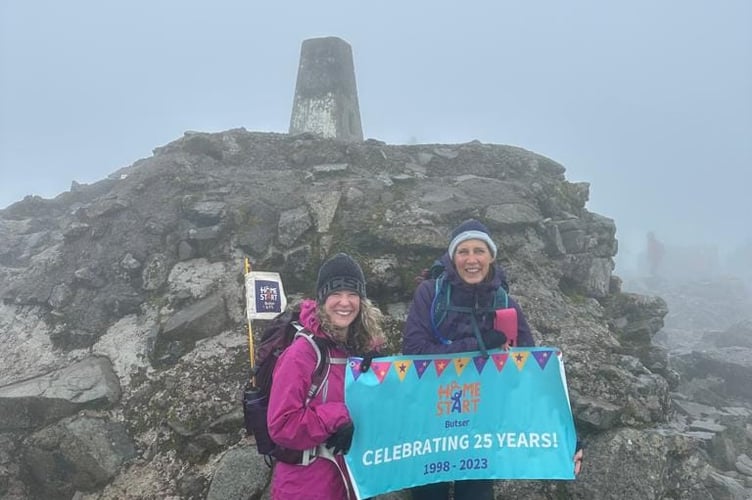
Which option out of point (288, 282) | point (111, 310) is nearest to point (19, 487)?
point (111, 310)

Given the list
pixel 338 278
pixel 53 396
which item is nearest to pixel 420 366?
pixel 338 278

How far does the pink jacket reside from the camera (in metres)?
4.32

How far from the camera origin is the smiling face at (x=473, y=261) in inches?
221

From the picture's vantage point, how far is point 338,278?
496cm

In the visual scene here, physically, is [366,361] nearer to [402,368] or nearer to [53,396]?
Answer: [402,368]

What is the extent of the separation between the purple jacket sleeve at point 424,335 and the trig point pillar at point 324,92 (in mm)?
15093

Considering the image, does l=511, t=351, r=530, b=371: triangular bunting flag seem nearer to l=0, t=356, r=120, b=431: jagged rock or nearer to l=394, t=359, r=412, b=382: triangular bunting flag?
l=394, t=359, r=412, b=382: triangular bunting flag

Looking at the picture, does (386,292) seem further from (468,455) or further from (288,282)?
(468,455)

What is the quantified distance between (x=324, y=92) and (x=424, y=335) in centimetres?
1645

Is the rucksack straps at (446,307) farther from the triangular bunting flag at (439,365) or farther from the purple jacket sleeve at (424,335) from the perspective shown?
the triangular bunting flag at (439,365)

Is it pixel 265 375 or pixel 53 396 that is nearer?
pixel 265 375

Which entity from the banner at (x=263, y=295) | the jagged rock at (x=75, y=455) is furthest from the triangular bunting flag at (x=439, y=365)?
the jagged rock at (x=75, y=455)

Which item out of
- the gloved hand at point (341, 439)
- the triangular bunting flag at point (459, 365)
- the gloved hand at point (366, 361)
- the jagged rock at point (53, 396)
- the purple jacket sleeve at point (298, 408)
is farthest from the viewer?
the jagged rock at point (53, 396)

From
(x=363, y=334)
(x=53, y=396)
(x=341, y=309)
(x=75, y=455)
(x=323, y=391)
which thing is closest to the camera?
(x=323, y=391)
